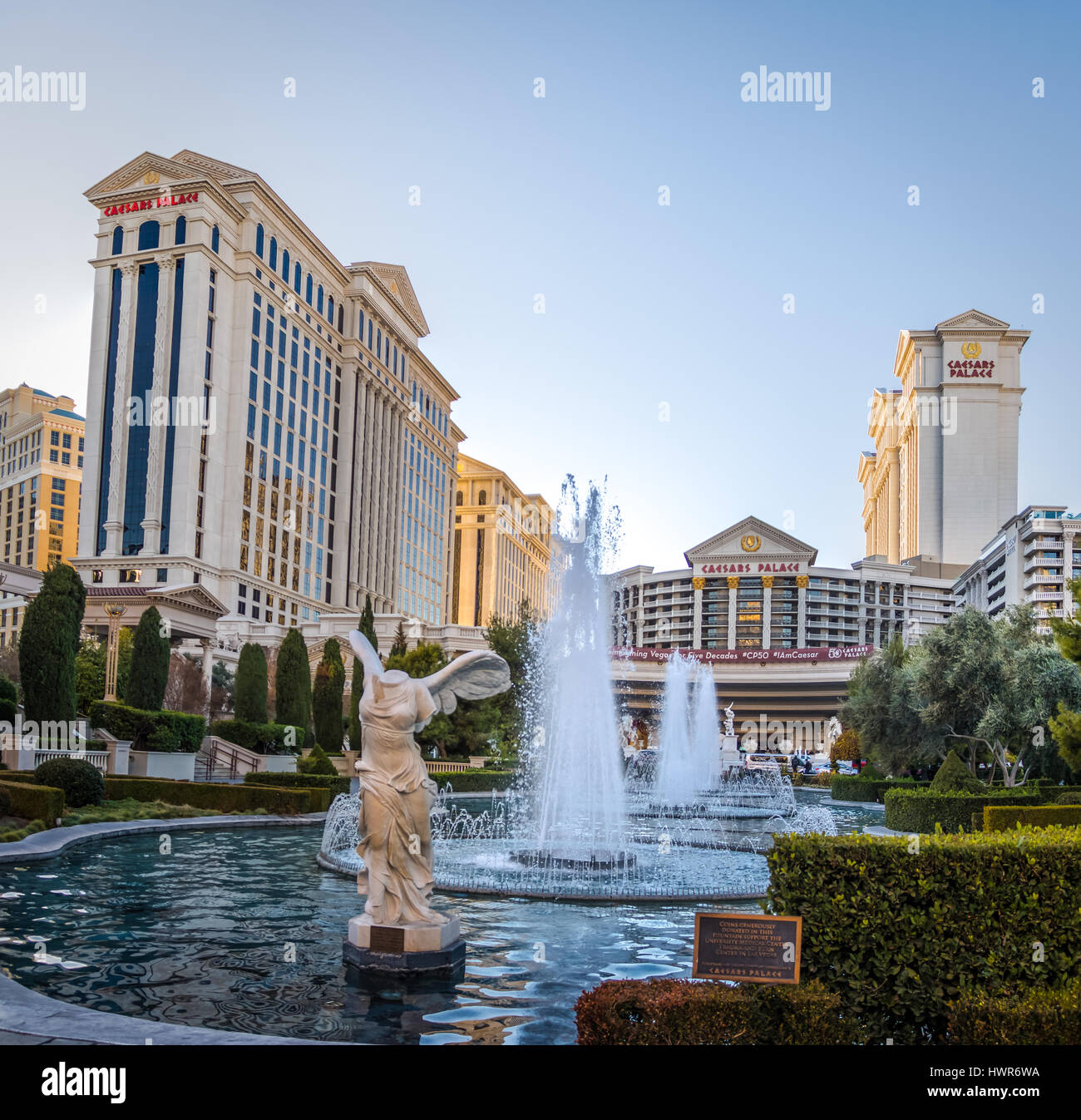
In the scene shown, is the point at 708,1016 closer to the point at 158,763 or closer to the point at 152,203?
the point at 158,763

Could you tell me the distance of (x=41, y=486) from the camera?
13662cm

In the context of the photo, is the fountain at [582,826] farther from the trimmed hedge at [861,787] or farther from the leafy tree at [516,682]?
the leafy tree at [516,682]

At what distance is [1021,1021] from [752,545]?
13902cm

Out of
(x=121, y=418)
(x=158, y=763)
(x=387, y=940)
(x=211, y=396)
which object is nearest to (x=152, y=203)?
(x=211, y=396)

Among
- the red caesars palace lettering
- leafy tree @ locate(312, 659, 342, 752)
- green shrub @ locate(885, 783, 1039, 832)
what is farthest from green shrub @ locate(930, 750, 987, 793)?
the red caesars palace lettering

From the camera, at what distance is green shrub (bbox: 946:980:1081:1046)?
555cm

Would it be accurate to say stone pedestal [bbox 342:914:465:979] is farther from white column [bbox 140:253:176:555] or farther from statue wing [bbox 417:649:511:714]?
white column [bbox 140:253:176:555]

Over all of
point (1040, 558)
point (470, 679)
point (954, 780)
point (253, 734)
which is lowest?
point (253, 734)

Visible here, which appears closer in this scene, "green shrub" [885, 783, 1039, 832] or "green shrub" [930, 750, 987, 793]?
"green shrub" [885, 783, 1039, 832]

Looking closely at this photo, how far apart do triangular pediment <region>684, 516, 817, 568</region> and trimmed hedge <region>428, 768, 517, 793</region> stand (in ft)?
342

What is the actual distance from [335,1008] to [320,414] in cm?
8845

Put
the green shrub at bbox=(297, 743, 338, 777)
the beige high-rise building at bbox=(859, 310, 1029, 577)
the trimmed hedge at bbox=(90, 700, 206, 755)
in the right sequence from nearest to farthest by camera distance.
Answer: the trimmed hedge at bbox=(90, 700, 206, 755) → the green shrub at bbox=(297, 743, 338, 777) → the beige high-rise building at bbox=(859, 310, 1029, 577)

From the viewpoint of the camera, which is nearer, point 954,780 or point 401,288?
point 954,780
